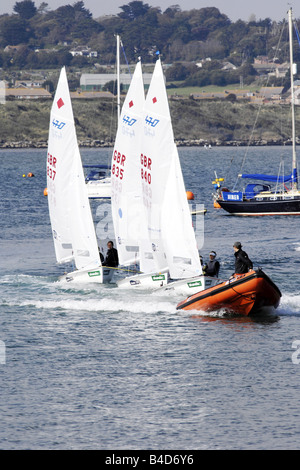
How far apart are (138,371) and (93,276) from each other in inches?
485

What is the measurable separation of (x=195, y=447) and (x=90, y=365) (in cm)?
675

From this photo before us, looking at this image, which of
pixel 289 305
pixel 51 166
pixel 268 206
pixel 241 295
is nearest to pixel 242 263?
pixel 241 295

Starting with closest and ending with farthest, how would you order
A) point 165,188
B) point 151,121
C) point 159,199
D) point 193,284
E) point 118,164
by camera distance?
point 193,284 < point 151,121 < point 165,188 < point 159,199 < point 118,164

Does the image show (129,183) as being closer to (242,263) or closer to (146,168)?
(146,168)

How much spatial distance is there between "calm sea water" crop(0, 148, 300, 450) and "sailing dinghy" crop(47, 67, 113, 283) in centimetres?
144

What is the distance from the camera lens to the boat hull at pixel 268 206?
214 feet

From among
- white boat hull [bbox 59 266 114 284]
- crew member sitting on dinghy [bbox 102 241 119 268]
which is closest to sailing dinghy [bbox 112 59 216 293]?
white boat hull [bbox 59 266 114 284]

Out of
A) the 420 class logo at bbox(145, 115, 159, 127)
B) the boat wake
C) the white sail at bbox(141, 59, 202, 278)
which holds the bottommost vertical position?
the boat wake

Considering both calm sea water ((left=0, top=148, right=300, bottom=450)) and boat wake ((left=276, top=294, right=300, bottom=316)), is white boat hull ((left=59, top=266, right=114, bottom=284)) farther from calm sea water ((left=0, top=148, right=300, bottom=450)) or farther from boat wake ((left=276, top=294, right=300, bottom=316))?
boat wake ((left=276, top=294, right=300, bottom=316))

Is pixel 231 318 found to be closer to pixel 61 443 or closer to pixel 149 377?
pixel 149 377

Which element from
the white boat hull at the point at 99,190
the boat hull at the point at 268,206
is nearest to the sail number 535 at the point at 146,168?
the boat hull at the point at 268,206

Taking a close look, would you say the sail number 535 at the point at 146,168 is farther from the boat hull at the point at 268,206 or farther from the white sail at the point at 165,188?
the boat hull at the point at 268,206

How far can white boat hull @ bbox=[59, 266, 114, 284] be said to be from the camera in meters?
37.1

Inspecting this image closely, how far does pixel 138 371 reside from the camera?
25297mm
